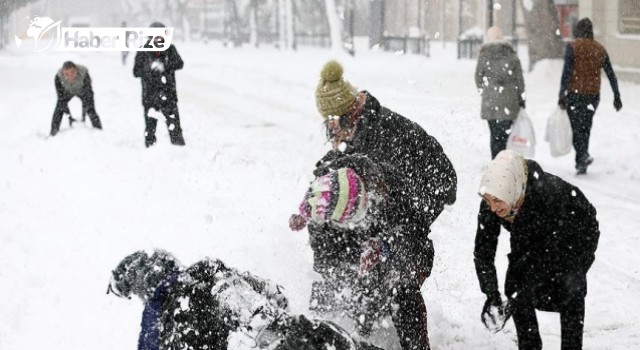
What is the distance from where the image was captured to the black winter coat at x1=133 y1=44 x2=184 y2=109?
11.8 meters

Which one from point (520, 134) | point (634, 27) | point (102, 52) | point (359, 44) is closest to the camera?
point (520, 134)

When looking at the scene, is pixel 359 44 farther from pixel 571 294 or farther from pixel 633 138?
pixel 571 294

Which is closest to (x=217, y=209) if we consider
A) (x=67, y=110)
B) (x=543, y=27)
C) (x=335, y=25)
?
(x=67, y=110)

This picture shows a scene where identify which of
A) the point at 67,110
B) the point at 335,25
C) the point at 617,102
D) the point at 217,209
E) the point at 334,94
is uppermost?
the point at 335,25

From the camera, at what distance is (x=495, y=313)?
4.37m

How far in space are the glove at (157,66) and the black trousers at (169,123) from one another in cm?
50

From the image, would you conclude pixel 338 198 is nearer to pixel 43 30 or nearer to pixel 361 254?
pixel 361 254

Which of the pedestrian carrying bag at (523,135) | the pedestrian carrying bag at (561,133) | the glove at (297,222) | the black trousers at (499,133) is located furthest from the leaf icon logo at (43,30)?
the glove at (297,222)

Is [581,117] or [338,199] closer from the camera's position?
[338,199]

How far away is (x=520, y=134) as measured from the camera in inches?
395

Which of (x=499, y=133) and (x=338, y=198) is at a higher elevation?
(x=338, y=198)

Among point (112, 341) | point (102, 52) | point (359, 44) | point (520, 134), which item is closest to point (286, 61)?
point (359, 44)

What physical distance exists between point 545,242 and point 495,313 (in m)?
0.47

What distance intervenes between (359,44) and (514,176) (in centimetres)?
4100
